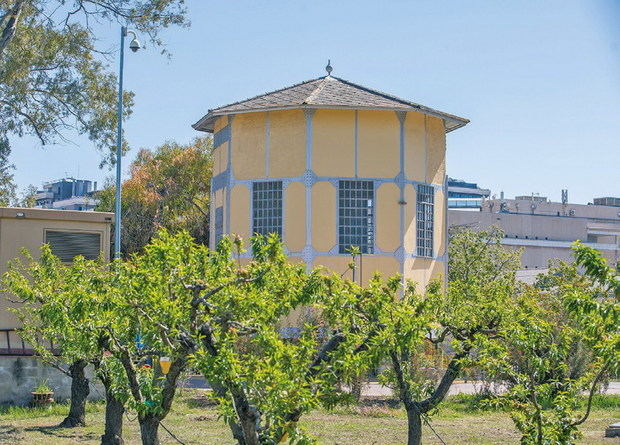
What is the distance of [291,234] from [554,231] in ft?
147

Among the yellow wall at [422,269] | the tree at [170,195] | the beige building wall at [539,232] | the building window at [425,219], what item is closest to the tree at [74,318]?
the yellow wall at [422,269]

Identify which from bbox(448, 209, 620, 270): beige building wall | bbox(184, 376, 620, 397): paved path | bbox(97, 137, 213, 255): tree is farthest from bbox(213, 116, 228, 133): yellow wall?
bbox(448, 209, 620, 270): beige building wall

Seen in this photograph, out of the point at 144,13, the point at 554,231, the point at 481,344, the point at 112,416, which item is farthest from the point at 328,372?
the point at 554,231

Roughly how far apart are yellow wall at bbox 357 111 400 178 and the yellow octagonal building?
31 mm

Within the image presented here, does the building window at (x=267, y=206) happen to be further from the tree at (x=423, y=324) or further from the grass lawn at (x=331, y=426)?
the tree at (x=423, y=324)

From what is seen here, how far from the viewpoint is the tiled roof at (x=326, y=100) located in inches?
1299

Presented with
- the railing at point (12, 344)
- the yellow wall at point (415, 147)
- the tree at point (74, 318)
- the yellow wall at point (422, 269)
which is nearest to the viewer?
the tree at point (74, 318)

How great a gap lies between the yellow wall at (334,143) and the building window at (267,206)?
1539mm

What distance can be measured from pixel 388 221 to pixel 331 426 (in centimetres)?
1292

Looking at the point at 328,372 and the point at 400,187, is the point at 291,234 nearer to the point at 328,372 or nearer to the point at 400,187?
the point at 400,187

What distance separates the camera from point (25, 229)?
24.7 metres

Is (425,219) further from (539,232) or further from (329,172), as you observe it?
(539,232)

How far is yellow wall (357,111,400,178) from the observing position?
109ft

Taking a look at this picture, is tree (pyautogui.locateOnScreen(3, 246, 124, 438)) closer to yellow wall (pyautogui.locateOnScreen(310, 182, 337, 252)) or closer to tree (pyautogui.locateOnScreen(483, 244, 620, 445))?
tree (pyautogui.locateOnScreen(483, 244, 620, 445))
